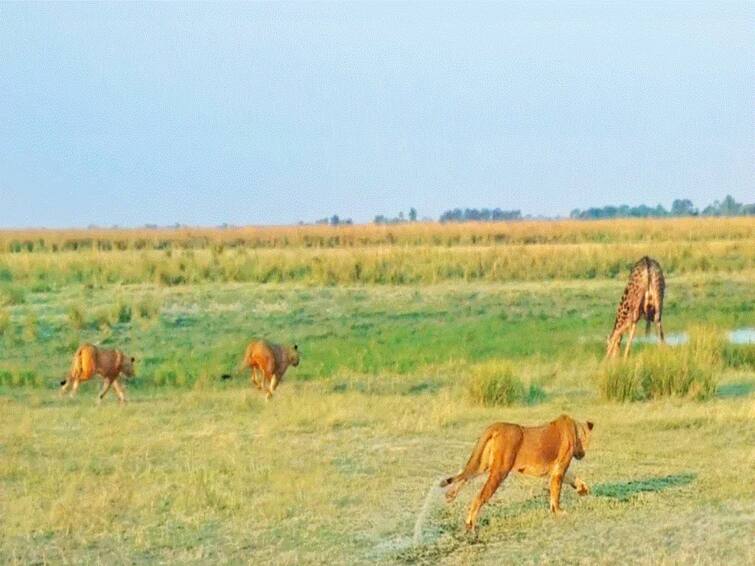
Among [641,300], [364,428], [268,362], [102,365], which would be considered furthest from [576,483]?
[641,300]

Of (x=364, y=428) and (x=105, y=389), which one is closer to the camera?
(x=364, y=428)

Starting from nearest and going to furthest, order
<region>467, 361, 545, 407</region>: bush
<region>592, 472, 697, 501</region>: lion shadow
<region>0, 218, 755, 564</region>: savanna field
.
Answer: <region>0, 218, 755, 564</region>: savanna field, <region>592, 472, 697, 501</region>: lion shadow, <region>467, 361, 545, 407</region>: bush

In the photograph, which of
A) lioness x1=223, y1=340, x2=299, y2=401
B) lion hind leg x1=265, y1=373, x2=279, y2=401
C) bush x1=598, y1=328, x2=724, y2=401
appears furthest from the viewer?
lioness x1=223, y1=340, x2=299, y2=401

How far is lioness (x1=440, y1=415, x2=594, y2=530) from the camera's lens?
8.20 meters

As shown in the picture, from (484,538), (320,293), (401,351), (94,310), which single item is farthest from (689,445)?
(320,293)

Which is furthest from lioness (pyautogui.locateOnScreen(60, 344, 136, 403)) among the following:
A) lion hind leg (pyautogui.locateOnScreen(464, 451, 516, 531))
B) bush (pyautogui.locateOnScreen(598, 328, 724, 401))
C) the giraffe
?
the giraffe

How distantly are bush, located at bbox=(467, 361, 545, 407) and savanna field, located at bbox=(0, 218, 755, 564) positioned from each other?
24 millimetres

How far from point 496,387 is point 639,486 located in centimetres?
405

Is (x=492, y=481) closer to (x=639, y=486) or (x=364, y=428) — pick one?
(x=639, y=486)

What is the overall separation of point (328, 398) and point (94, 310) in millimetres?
10584

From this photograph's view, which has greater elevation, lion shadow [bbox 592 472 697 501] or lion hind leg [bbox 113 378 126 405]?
lion hind leg [bbox 113 378 126 405]

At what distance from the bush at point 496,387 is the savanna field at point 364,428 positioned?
2 cm

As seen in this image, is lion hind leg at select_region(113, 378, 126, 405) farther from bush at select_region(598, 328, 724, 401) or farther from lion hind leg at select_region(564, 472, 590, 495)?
lion hind leg at select_region(564, 472, 590, 495)

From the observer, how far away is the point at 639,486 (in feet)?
31.1
